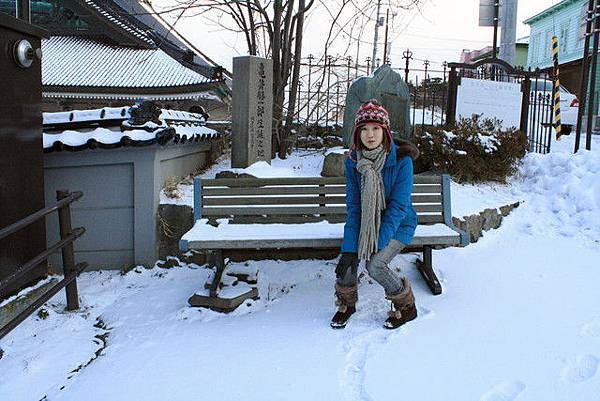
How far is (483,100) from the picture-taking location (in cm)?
841

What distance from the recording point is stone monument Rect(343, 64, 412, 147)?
274 inches

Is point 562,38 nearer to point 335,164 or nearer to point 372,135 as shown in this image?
point 335,164

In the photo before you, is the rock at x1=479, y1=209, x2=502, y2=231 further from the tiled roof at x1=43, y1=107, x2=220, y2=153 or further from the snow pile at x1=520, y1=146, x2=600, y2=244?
the tiled roof at x1=43, y1=107, x2=220, y2=153

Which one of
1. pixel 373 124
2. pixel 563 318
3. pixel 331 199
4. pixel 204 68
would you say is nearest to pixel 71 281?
pixel 331 199

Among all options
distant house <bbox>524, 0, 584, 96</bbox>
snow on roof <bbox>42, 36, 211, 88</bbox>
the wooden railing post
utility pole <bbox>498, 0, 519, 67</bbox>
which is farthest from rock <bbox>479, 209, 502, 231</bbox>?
distant house <bbox>524, 0, 584, 96</bbox>

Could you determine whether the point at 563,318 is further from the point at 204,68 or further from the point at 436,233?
the point at 204,68

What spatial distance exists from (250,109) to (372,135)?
131 inches

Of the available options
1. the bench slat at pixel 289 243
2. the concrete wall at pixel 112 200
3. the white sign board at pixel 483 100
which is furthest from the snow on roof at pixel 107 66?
the bench slat at pixel 289 243

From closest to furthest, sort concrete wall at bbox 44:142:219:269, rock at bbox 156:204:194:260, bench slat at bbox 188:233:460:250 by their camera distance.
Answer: bench slat at bbox 188:233:460:250 < concrete wall at bbox 44:142:219:269 < rock at bbox 156:204:194:260

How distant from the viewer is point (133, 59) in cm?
1477

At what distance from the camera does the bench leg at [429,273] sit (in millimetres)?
4064

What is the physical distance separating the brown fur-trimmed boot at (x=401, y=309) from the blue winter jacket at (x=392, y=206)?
1.09ft

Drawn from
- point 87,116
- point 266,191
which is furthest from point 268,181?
point 87,116

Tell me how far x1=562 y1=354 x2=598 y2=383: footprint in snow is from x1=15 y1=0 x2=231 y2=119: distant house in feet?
35.7
